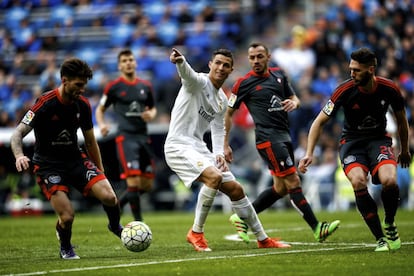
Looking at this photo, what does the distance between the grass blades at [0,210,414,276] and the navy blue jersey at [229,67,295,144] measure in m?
1.54

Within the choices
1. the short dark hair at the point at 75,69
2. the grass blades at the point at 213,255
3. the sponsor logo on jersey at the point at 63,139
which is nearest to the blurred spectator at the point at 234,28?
the grass blades at the point at 213,255

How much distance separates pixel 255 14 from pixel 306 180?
20.4 feet

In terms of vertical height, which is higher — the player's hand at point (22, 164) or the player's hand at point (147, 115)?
the player's hand at point (147, 115)

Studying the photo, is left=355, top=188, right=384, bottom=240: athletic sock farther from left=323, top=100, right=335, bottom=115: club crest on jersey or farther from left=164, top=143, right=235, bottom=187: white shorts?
left=164, top=143, right=235, bottom=187: white shorts

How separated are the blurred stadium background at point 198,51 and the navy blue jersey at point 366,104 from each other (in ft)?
33.4

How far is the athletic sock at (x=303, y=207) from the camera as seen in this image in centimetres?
1181

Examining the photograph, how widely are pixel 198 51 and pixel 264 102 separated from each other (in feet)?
46.0

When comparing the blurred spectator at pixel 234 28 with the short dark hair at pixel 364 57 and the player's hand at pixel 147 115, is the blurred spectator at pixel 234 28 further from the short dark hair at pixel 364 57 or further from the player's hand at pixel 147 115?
the short dark hair at pixel 364 57

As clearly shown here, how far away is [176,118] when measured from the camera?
35.9ft

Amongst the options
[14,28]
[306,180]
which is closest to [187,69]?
[306,180]

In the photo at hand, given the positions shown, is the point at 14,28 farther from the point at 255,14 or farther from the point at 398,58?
the point at 398,58

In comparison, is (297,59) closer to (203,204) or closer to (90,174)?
(203,204)

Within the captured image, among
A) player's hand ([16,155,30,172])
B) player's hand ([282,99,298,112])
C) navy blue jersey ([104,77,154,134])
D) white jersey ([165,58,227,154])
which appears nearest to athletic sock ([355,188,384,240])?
white jersey ([165,58,227,154])

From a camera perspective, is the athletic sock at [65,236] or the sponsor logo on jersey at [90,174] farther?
the sponsor logo on jersey at [90,174]
